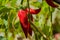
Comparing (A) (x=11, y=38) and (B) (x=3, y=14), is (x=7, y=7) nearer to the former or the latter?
(B) (x=3, y=14)

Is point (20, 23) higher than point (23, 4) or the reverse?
the reverse

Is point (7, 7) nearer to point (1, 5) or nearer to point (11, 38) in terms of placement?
point (1, 5)

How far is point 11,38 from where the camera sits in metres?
1.18

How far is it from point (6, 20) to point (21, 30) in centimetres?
10

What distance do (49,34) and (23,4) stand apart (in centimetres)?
22

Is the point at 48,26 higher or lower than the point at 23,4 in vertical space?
lower

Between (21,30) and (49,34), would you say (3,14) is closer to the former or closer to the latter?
(21,30)

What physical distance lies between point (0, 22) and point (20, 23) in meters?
0.11

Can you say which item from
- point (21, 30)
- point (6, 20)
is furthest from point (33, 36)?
point (6, 20)

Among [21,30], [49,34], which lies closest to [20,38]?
[21,30]

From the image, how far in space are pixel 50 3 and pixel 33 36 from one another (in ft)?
0.67

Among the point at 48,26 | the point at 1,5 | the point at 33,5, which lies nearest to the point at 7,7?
the point at 1,5

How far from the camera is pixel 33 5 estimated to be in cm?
117

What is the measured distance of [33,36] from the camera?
1.16 m
